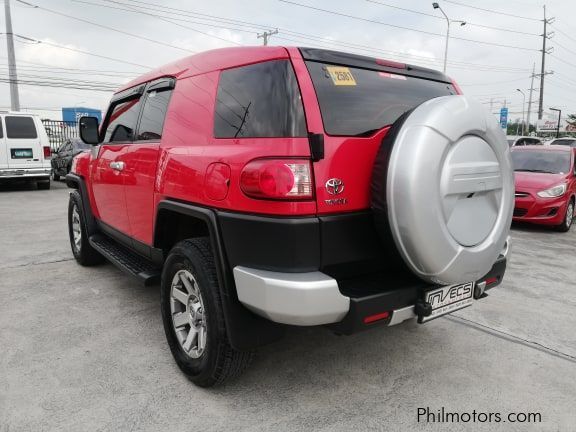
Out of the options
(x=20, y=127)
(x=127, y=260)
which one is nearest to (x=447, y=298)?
(x=127, y=260)

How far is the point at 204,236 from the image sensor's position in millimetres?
2672

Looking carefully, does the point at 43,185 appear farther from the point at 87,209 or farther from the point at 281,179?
the point at 281,179

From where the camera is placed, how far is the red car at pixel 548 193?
7.32m

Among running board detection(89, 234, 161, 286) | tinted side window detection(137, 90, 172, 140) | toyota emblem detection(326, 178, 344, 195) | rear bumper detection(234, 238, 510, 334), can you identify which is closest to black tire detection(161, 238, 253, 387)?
rear bumper detection(234, 238, 510, 334)

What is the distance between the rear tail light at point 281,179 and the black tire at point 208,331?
564mm

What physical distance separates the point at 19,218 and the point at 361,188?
7.76 metres

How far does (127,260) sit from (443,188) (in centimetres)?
252

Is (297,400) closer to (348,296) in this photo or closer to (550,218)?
(348,296)

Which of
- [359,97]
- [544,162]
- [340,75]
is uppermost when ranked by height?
[340,75]

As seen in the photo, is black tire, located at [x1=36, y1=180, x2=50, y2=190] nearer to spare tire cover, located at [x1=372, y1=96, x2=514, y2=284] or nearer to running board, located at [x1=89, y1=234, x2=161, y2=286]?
running board, located at [x1=89, y1=234, x2=161, y2=286]

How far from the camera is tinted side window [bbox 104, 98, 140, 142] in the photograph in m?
3.59

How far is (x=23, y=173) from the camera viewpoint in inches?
468

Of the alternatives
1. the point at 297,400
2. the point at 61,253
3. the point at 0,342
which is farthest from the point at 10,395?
the point at 61,253

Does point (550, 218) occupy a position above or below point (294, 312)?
below
